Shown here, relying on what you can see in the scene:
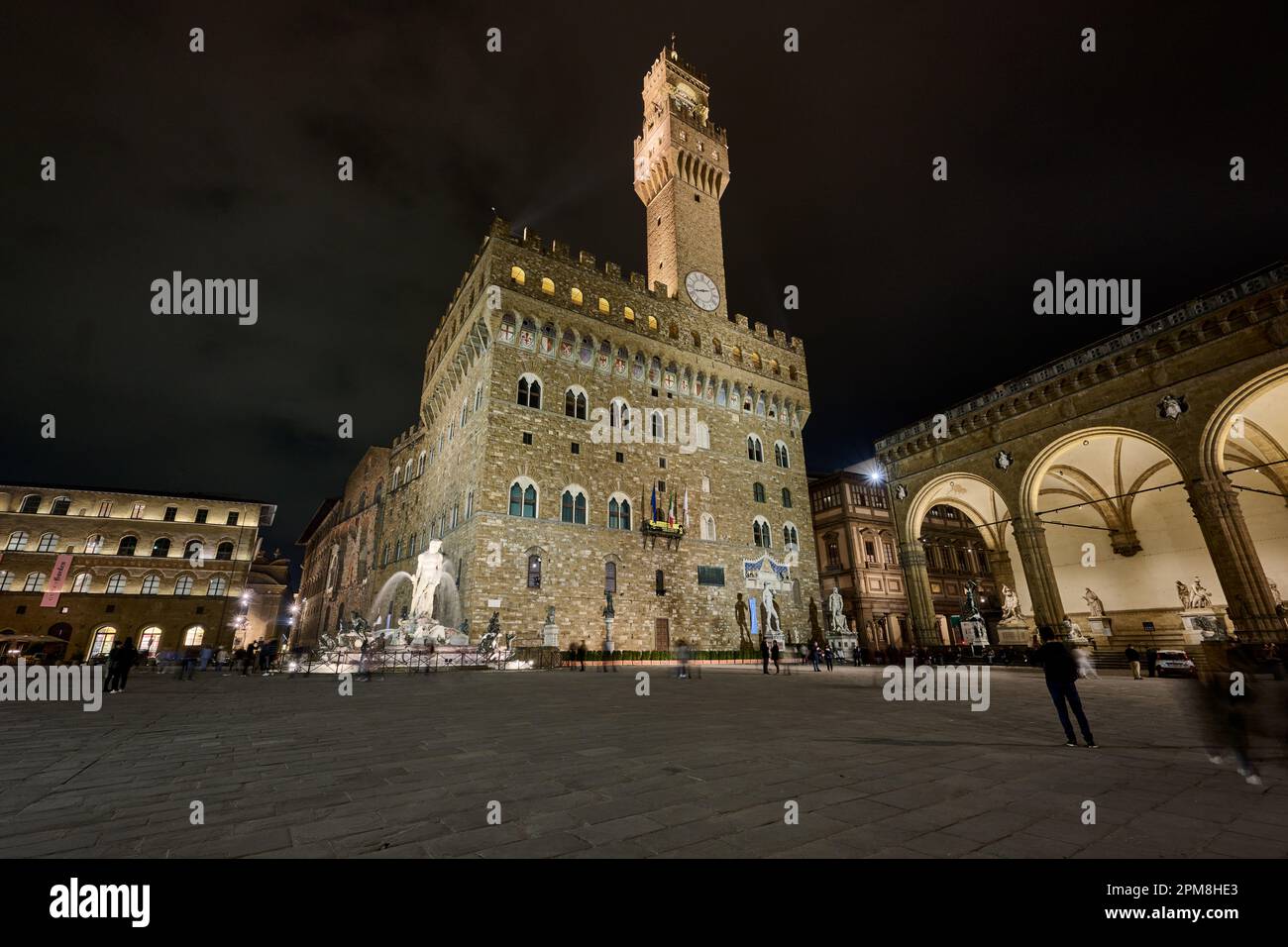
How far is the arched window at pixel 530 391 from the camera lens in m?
23.5

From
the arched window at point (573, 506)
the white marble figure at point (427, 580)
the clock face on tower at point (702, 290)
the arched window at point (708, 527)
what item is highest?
the clock face on tower at point (702, 290)

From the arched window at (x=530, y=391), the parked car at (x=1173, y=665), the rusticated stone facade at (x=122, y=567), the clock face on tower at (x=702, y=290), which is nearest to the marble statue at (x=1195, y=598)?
the parked car at (x=1173, y=665)

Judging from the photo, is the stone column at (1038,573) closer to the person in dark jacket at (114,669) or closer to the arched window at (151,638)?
the person in dark jacket at (114,669)

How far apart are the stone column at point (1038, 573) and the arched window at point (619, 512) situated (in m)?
15.7

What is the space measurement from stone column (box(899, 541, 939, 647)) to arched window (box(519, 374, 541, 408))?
18.3 metres

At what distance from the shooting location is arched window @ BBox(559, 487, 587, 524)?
23031 mm

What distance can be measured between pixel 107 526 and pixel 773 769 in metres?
49.3

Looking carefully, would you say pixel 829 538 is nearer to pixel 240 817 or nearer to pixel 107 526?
pixel 240 817

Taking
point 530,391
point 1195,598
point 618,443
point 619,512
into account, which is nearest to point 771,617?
point 619,512

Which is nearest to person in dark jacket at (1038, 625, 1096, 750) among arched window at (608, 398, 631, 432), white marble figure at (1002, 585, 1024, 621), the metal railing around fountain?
the metal railing around fountain

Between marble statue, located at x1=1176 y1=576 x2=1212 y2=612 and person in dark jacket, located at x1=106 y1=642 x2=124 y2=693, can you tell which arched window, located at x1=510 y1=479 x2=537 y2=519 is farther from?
marble statue, located at x1=1176 y1=576 x2=1212 y2=612

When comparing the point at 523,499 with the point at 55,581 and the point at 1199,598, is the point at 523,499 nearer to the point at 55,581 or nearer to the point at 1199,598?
the point at 1199,598
